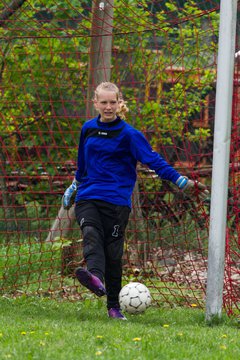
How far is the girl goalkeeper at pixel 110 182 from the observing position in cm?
635

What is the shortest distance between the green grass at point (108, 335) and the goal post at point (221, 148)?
422mm

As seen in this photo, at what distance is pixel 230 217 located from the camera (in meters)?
8.30

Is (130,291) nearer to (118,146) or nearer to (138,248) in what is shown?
(118,146)

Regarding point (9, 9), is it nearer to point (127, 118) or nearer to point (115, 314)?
point (127, 118)

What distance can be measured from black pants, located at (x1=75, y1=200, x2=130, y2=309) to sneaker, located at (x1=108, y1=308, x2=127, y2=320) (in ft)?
0.12

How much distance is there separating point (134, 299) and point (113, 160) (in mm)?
1058

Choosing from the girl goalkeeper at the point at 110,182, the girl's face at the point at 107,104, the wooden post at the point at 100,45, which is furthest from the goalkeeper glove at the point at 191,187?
the wooden post at the point at 100,45


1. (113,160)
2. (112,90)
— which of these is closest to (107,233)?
(113,160)

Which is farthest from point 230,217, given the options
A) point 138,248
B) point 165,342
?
point 165,342

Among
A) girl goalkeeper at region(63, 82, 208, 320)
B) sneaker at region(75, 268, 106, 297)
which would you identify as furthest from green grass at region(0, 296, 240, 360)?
girl goalkeeper at region(63, 82, 208, 320)

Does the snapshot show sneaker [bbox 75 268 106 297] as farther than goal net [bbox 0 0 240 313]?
No

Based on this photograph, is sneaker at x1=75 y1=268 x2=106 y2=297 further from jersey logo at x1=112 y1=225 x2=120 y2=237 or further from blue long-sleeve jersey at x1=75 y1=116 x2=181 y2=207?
blue long-sleeve jersey at x1=75 y1=116 x2=181 y2=207

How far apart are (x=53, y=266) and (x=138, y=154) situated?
112 inches

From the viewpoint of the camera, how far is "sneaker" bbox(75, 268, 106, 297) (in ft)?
19.5
